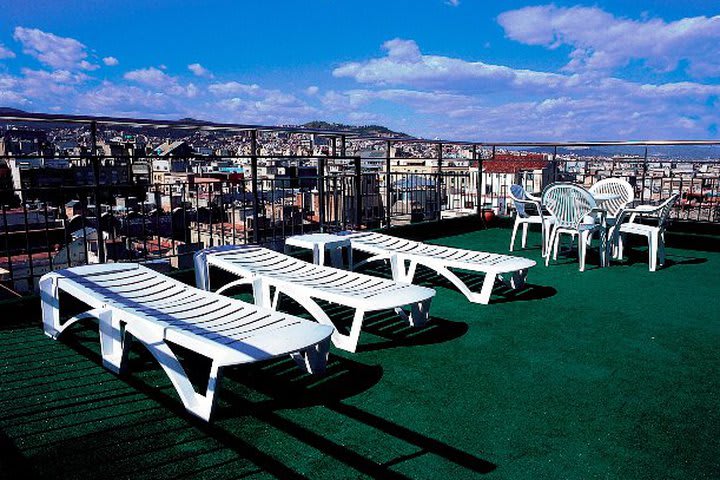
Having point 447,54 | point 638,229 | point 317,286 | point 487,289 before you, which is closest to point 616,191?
point 638,229

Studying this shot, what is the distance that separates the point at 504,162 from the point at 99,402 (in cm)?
1390

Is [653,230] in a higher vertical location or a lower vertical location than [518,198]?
lower

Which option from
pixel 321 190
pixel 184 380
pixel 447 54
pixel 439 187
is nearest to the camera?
pixel 184 380

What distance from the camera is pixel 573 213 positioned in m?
5.67

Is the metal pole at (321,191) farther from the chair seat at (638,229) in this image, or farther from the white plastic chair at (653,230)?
the chair seat at (638,229)

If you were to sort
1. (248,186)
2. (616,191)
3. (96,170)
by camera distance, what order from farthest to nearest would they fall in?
(616,191) → (248,186) → (96,170)

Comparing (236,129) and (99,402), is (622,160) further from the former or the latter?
(99,402)

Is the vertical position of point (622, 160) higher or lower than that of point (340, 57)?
lower

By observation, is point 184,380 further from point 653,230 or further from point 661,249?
point 661,249

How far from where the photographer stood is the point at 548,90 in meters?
66.7

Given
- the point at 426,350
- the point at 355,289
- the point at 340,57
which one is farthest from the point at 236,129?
the point at 340,57

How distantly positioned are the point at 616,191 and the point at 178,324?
6.20 meters

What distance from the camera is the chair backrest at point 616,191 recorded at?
6453mm

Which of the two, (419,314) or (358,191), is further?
(358,191)
